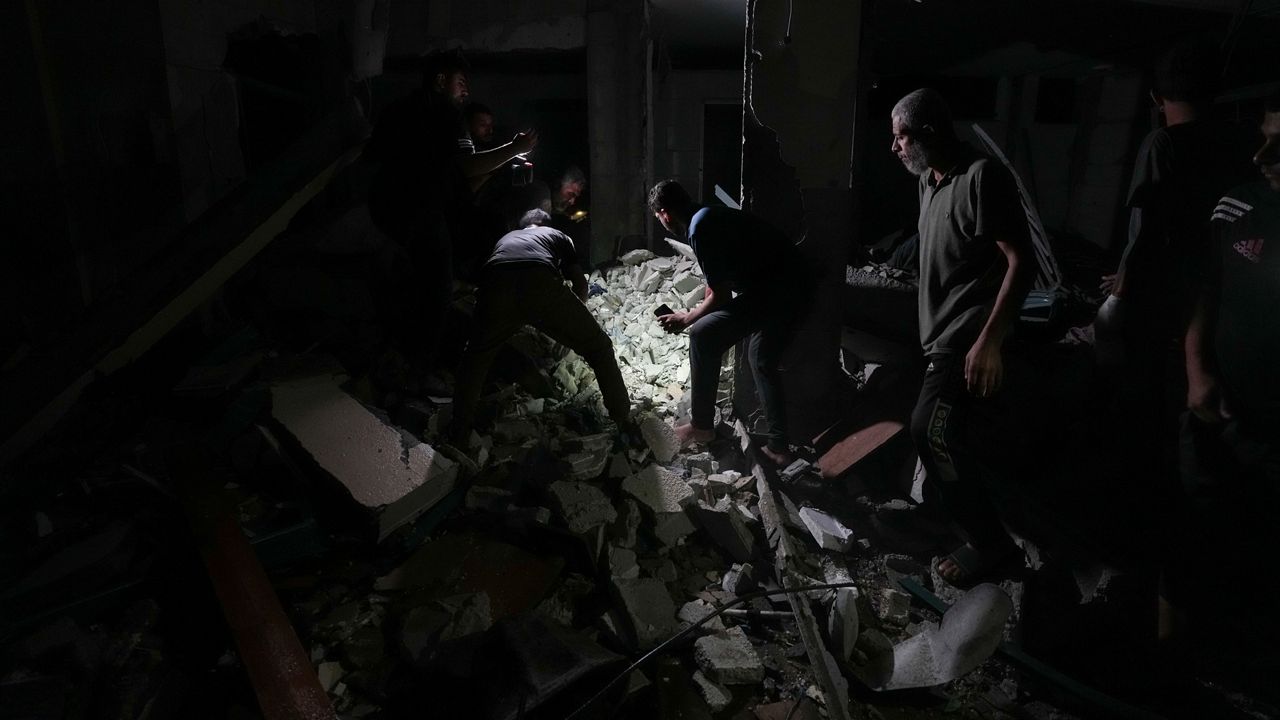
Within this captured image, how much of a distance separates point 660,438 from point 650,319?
192 centimetres

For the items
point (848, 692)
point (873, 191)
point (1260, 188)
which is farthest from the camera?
point (873, 191)

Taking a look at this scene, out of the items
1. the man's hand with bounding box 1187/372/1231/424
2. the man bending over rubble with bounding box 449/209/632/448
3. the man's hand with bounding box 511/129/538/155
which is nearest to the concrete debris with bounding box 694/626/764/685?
the man bending over rubble with bounding box 449/209/632/448

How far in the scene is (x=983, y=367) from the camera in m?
2.56

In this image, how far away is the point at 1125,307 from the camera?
286 cm

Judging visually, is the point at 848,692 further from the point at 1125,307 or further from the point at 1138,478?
the point at 1125,307

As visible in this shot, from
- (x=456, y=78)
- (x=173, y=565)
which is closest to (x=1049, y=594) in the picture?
(x=173, y=565)

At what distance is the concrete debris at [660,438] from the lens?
3667mm

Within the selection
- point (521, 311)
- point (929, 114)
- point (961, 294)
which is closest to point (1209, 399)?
point (961, 294)

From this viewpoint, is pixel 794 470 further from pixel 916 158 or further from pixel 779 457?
pixel 916 158

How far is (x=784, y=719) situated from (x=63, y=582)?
2591 mm

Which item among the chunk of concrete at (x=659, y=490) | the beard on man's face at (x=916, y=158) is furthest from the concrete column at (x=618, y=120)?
the beard on man's face at (x=916, y=158)

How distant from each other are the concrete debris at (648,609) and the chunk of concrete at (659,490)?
1.62 feet

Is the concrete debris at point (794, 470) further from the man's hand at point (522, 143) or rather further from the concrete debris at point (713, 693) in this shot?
the man's hand at point (522, 143)

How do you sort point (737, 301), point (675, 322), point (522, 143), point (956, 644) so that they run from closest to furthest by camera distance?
point (956, 644) < point (737, 301) < point (675, 322) < point (522, 143)
